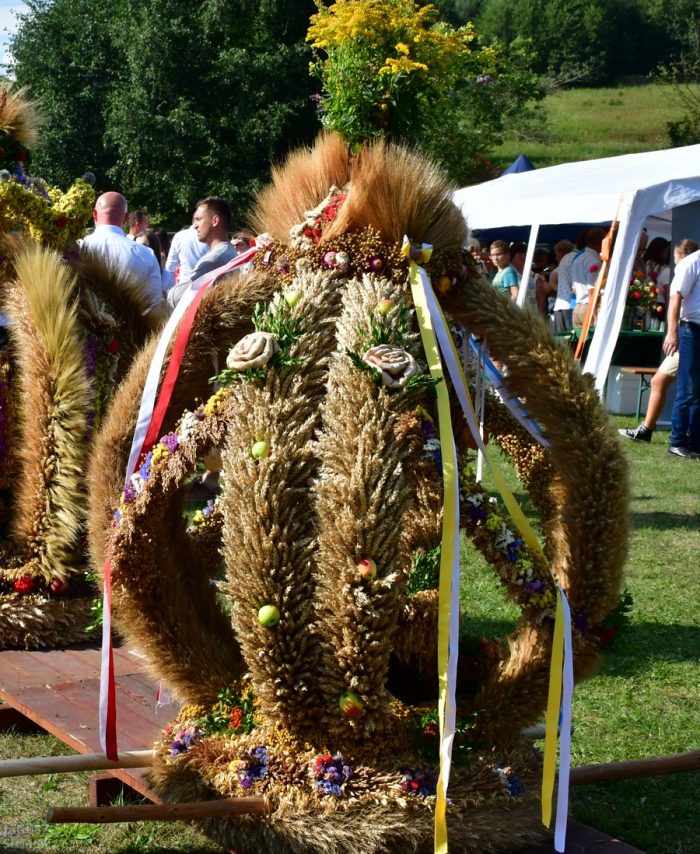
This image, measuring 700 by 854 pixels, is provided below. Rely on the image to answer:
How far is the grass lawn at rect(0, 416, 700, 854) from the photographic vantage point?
135 inches

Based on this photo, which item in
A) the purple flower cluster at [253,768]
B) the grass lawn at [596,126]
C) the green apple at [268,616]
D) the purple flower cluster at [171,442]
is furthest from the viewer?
the grass lawn at [596,126]

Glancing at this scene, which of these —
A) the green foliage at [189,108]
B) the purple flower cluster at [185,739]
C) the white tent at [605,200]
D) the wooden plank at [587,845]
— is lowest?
the wooden plank at [587,845]

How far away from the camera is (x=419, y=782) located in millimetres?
2936

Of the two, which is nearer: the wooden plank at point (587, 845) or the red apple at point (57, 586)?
the wooden plank at point (587, 845)

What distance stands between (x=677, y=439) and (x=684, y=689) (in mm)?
5813

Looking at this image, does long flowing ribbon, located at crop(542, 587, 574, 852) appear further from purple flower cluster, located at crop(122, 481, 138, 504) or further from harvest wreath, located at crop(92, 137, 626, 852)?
purple flower cluster, located at crop(122, 481, 138, 504)

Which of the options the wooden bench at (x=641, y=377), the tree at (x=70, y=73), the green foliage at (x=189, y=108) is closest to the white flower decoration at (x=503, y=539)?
the wooden bench at (x=641, y=377)

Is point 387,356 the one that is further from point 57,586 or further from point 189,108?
point 189,108

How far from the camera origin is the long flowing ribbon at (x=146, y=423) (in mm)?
3219

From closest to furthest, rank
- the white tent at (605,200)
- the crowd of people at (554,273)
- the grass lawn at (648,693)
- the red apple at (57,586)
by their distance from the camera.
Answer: the grass lawn at (648,693)
the red apple at (57,586)
the crowd of people at (554,273)
the white tent at (605,200)

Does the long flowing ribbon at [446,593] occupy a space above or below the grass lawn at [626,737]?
above

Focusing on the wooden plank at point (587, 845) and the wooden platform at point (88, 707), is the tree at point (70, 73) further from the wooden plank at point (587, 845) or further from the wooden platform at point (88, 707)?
the wooden plank at point (587, 845)

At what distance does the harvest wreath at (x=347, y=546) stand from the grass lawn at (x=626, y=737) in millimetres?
470

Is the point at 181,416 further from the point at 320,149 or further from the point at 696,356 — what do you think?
the point at 696,356
